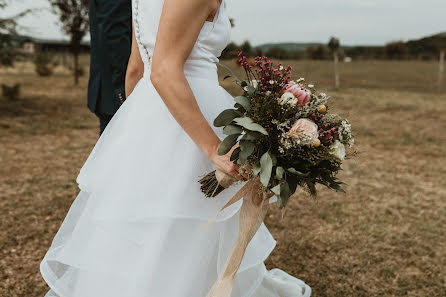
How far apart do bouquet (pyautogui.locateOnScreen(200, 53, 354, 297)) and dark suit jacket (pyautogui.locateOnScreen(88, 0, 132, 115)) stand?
1.58m

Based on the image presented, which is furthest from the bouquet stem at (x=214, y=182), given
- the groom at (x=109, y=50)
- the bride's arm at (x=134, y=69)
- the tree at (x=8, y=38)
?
the tree at (x=8, y=38)

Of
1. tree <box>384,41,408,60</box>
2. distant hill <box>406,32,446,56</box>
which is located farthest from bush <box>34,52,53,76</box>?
tree <box>384,41,408,60</box>

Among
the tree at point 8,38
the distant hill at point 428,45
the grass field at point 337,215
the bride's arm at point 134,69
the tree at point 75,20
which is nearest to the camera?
the bride's arm at point 134,69

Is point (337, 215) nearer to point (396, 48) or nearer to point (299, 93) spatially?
point (299, 93)

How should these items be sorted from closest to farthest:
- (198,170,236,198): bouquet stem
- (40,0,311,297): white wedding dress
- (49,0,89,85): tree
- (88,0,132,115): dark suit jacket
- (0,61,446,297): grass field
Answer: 1. (198,170,236,198): bouquet stem
2. (40,0,311,297): white wedding dress
3. (88,0,132,115): dark suit jacket
4. (0,61,446,297): grass field
5. (49,0,89,85): tree

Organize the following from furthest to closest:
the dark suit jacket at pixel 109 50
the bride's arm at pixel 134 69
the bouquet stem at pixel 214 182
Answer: the dark suit jacket at pixel 109 50, the bride's arm at pixel 134 69, the bouquet stem at pixel 214 182

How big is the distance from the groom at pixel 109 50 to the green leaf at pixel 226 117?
1635mm

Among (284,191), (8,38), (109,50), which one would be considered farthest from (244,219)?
(8,38)

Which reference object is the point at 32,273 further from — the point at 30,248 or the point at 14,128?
the point at 14,128

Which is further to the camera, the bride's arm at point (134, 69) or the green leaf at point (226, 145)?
the bride's arm at point (134, 69)

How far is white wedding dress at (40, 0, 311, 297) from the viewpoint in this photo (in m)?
1.88

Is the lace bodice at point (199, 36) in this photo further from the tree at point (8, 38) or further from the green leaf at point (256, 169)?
the tree at point (8, 38)

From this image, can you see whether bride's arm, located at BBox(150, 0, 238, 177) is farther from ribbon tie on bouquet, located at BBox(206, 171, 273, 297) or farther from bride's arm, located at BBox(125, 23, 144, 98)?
bride's arm, located at BBox(125, 23, 144, 98)

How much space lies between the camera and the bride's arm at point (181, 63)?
1.57 metres
